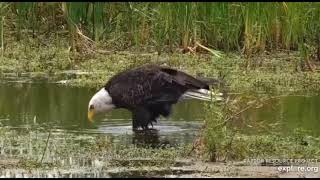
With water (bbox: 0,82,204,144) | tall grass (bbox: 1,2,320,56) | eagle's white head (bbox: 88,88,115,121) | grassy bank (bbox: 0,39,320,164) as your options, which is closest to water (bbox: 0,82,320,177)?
water (bbox: 0,82,204,144)

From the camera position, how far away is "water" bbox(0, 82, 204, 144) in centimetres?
822

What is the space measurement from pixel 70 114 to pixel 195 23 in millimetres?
3758

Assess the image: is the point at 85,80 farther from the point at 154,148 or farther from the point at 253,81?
the point at 154,148

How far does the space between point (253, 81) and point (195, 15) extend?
215cm

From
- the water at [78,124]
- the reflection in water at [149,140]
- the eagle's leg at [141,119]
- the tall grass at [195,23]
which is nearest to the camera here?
the water at [78,124]

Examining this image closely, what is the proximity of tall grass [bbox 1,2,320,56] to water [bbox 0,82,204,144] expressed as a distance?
245 cm

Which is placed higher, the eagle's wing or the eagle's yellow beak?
the eagle's wing

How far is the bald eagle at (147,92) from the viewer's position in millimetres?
8492

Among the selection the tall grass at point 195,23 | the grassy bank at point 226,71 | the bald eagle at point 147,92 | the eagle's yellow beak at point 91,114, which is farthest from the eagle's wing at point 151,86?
the tall grass at point 195,23

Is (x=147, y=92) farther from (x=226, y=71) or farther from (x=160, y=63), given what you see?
(x=160, y=63)

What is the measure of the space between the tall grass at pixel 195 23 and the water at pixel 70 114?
8.04 feet

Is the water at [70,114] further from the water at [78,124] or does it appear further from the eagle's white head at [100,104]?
the eagle's white head at [100,104]

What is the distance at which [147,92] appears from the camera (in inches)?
337

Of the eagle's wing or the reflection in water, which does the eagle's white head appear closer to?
the eagle's wing
